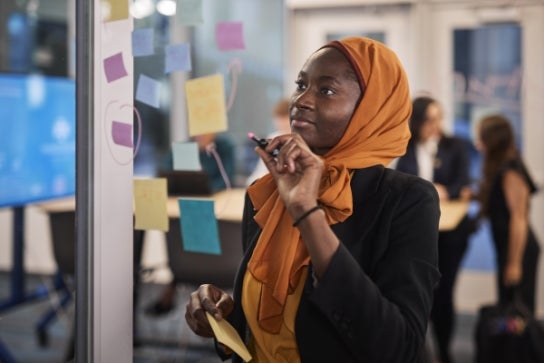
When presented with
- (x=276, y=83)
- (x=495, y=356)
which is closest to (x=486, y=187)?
(x=495, y=356)

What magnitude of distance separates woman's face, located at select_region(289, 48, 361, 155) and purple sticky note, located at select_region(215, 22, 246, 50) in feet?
2.05

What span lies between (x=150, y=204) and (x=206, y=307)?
0.48 m

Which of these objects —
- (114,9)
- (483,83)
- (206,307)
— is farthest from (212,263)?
(483,83)

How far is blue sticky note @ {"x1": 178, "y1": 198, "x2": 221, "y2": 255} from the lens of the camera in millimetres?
1690

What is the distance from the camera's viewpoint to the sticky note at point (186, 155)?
173 centimetres

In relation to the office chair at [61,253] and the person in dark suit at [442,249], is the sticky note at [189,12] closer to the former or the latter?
the office chair at [61,253]

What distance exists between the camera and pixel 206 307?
121 centimetres

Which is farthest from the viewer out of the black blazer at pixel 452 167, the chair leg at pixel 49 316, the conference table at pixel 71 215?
the black blazer at pixel 452 167

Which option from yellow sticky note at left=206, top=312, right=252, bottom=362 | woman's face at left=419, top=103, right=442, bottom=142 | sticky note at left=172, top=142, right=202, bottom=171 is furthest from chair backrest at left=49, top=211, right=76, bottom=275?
yellow sticky note at left=206, top=312, right=252, bottom=362

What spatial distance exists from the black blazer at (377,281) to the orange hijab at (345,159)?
4 cm

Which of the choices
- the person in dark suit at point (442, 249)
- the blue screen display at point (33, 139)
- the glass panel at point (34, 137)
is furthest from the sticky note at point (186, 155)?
the person in dark suit at point (442, 249)

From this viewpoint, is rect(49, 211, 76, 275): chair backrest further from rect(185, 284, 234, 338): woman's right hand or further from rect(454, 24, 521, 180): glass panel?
rect(454, 24, 521, 180): glass panel

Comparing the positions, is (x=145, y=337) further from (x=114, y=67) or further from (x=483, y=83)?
(x=483, y=83)

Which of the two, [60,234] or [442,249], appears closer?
Result: [60,234]
